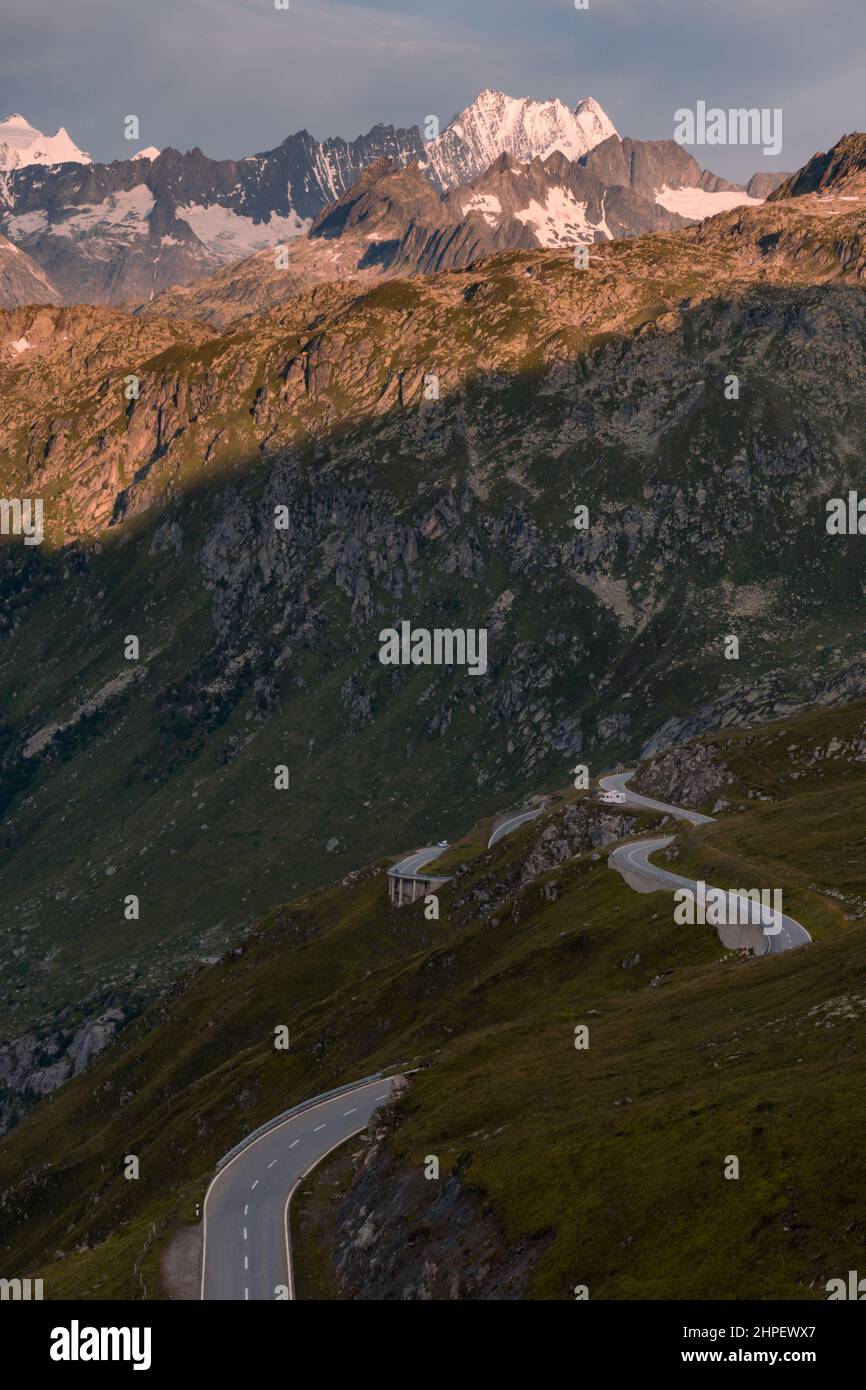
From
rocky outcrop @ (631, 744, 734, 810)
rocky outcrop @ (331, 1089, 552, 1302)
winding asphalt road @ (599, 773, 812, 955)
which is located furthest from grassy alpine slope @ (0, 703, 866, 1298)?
winding asphalt road @ (599, 773, 812, 955)

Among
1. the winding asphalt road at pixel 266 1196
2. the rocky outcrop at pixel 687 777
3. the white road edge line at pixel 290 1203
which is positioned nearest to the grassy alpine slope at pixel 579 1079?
the rocky outcrop at pixel 687 777

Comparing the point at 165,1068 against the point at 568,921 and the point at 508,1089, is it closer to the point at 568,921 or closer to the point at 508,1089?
the point at 568,921

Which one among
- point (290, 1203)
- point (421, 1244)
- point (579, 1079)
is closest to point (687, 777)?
point (579, 1079)

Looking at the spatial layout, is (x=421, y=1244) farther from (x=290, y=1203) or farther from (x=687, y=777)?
(x=687, y=777)

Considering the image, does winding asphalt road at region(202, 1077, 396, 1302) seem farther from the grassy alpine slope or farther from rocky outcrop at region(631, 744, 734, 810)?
rocky outcrop at region(631, 744, 734, 810)
